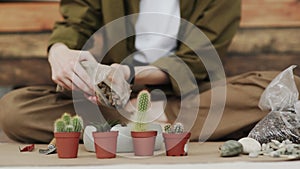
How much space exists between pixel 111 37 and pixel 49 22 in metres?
0.67

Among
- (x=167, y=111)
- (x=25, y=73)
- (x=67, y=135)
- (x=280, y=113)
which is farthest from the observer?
(x=25, y=73)

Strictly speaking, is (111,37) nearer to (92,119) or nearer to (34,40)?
(92,119)

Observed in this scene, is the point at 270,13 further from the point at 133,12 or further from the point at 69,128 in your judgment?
the point at 69,128

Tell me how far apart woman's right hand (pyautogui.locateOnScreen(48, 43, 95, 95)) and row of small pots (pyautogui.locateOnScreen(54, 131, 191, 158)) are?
238mm

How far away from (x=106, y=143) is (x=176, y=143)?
0.17 meters

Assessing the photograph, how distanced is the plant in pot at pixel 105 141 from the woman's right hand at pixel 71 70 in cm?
22

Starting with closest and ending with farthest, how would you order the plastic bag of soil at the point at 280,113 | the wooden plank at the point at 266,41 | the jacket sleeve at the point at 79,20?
the plastic bag of soil at the point at 280,113 < the jacket sleeve at the point at 79,20 < the wooden plank at the point at 266,41

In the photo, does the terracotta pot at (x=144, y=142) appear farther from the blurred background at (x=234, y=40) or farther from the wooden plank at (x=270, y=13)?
the wooden plank at (x=270, y=13)

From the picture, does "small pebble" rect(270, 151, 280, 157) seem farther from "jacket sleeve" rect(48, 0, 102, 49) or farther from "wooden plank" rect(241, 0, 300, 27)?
"wooden plank" rect(241, 0, 300, 27)

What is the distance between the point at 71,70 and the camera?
1.72 m

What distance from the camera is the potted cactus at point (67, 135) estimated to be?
4.80 feet

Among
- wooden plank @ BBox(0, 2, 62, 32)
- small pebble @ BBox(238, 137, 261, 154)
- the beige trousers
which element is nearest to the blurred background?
wooden plank @ BBox(0, 2, 62, 32)

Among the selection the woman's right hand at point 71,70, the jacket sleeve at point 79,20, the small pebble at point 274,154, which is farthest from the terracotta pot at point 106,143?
the jacket sleeve at point 79,20

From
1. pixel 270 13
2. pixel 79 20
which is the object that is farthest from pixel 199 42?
pixel 270 13
